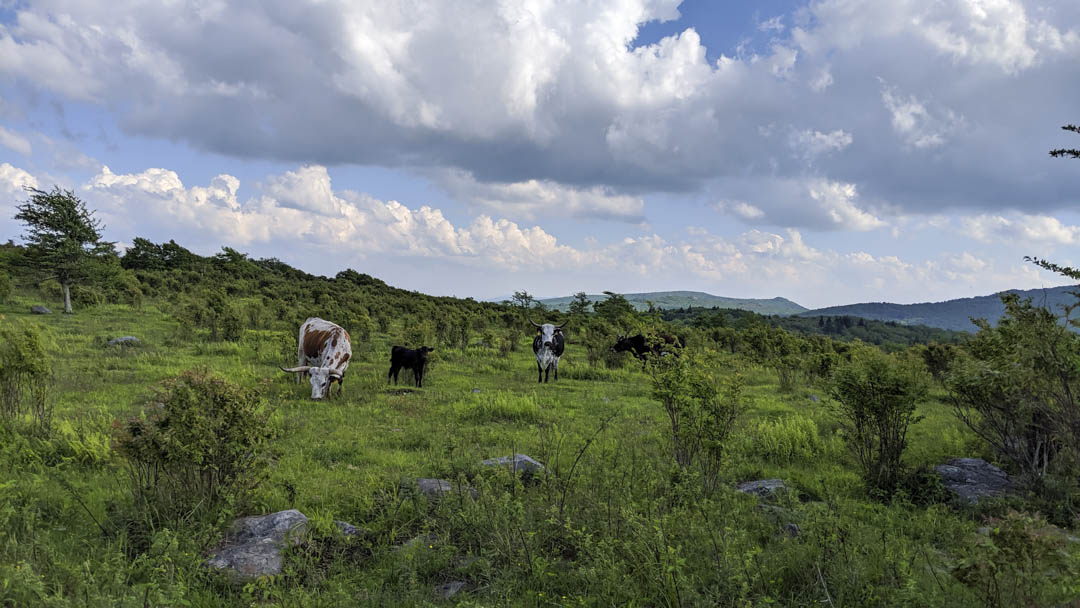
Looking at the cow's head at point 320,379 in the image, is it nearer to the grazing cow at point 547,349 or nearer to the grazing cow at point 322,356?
the grazing cow at point 322,356

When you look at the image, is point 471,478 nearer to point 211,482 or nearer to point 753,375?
point 211,482

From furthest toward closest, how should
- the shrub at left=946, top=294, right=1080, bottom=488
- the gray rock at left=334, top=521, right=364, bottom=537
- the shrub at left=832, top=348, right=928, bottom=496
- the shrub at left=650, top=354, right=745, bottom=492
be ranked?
the shrub at left=650, top=354, right=745, bottom=492 → the shrub at left=832, top=348, right=928, bottom=496 → the gray rock at left=334, top=521, right=364, bottom=537 → the shrub at left=946, top=294, right=1080, bottom=488

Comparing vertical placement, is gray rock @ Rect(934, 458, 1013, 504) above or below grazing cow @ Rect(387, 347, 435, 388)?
below

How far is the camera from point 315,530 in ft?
16.7

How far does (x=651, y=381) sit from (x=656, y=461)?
1.15m

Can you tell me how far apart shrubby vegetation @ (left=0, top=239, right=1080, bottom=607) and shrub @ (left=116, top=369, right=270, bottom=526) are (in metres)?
0.02

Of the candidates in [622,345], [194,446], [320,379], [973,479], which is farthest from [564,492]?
[622,345]

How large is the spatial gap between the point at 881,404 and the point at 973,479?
1.82m

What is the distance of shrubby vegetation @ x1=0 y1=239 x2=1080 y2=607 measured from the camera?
391 cm

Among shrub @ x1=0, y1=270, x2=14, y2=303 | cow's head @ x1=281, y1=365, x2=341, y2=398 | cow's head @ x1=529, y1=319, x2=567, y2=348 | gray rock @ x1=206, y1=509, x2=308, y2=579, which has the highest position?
shrub @ x1=0, y1=270, x2=14, y2=303

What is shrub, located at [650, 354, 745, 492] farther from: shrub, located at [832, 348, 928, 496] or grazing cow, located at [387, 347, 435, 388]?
grazing cow, located at [387, 347, 435, 388]

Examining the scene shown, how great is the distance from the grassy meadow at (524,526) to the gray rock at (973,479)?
1.15ft

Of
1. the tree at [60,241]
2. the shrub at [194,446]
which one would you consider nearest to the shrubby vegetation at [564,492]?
the shrub at [194,446]

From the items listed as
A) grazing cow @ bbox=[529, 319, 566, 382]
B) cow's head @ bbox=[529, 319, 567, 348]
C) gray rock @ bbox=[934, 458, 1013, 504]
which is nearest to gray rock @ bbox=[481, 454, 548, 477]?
gray rock @ bbox=[934, 458, 1013, 504]
